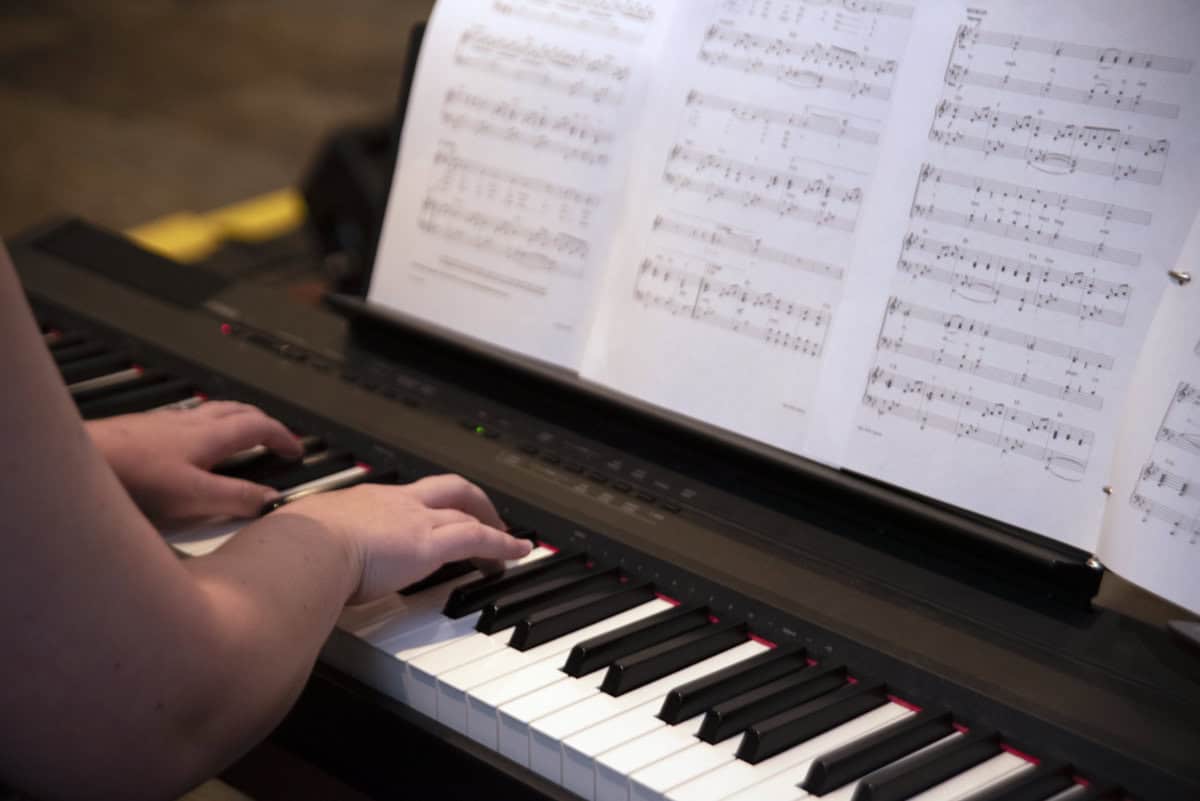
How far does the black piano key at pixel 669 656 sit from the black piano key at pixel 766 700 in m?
0.08

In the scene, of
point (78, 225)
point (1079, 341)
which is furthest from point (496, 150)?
point (78, 225)

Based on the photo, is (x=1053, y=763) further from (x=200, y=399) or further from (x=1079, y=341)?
(x=200, y=399)

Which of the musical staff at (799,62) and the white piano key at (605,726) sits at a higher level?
the musical staff at (799,62)

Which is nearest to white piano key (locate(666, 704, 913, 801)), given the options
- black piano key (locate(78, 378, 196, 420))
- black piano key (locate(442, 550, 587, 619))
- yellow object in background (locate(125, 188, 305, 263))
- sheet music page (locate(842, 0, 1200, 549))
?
sheet music page (locate(842, 0, 1200, 549))

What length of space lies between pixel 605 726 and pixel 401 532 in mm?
307

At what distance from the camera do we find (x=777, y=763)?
4.34 feet

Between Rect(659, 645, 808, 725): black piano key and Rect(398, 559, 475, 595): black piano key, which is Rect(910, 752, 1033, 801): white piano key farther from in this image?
Rect(398, 559, 475, 595): black piano key

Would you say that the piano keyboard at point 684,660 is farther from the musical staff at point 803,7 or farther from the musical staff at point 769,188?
the musical staff at point 803,7

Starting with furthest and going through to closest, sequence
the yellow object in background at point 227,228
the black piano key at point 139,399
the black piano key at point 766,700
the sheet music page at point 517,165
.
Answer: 1. the yellow object in background at point 227,228
2. the black piano key at point 139,399
3. the sheet music page at point 517,165
4. the black piano key at point 766,700

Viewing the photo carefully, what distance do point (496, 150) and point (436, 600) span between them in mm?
648

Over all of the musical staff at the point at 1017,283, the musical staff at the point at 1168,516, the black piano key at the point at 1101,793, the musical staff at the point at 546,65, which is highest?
the musical staff at the point at 546,65

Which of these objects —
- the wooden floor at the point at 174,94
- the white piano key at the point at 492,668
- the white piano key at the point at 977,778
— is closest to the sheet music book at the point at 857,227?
the white piano key at the point at 977,778

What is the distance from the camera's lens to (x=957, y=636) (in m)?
1.48

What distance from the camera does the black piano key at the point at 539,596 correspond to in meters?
1.54
